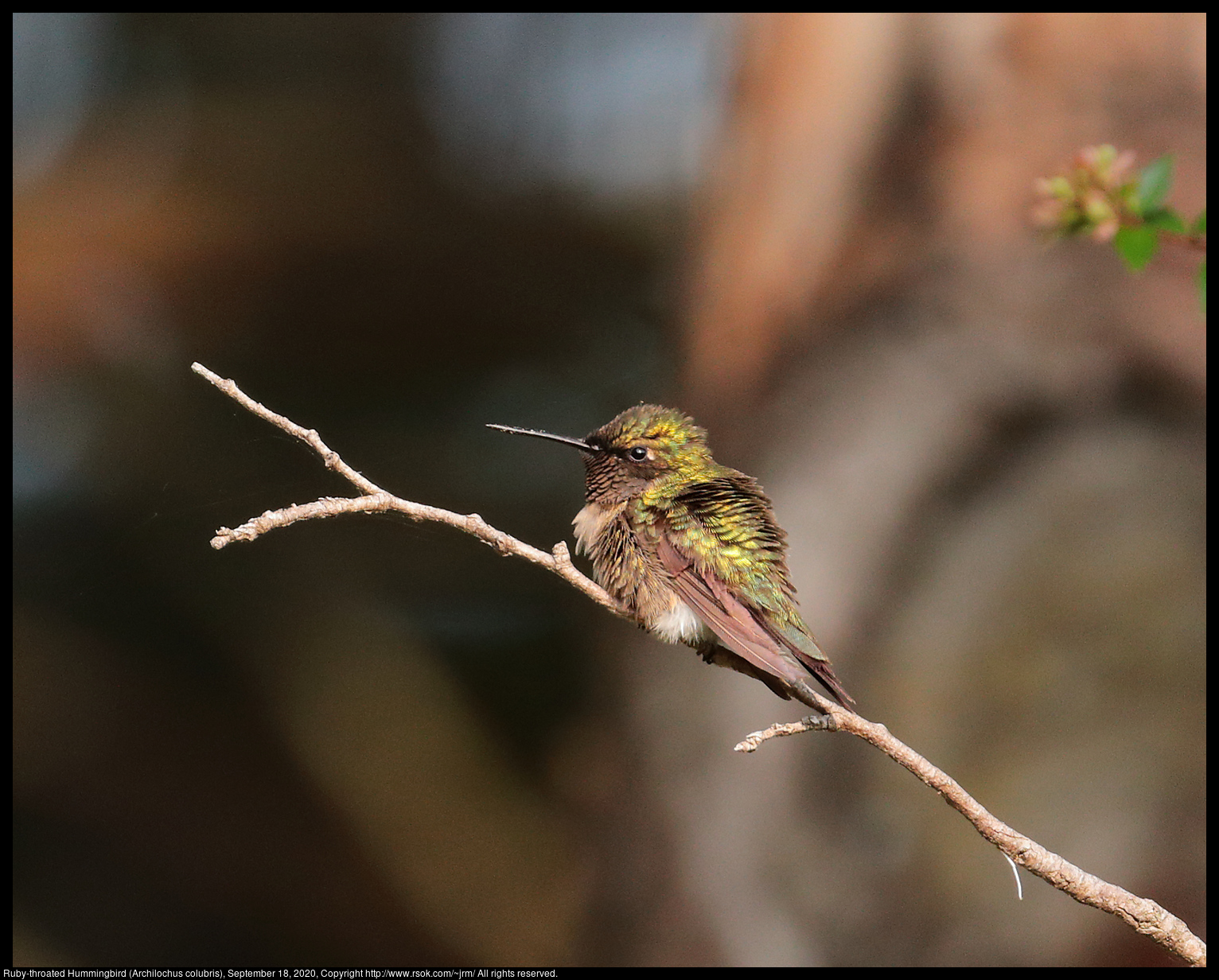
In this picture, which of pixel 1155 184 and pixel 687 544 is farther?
pixel 687 544

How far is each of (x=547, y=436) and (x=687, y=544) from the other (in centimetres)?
39

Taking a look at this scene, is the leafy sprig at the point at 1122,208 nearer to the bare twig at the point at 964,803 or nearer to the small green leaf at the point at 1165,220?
the small green leaf at the point at 1165,220

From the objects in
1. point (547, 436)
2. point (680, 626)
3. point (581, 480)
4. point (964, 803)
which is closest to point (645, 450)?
point (547, 436)

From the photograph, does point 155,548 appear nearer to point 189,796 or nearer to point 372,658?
point 372,658

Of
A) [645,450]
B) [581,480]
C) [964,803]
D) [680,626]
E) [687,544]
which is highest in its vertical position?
[581,480]

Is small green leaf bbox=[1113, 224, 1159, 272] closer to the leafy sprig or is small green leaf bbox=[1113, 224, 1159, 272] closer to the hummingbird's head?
the leafy sprig

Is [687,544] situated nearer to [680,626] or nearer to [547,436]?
[680,626]

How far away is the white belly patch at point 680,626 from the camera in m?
2.15

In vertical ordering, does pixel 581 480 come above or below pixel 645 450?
above

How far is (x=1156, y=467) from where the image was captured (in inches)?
235

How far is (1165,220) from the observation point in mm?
1296

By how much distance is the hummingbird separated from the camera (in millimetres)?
1995

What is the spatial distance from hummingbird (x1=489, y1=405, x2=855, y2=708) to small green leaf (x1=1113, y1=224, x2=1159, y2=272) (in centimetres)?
87

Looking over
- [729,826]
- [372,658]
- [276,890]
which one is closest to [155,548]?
[372,658]
